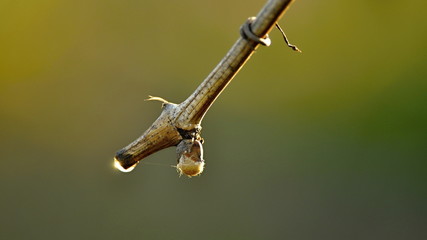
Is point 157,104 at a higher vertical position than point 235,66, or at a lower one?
higher

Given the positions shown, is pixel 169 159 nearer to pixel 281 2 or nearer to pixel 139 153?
pixel 139 153

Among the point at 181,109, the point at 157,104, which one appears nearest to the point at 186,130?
the point at 181,109

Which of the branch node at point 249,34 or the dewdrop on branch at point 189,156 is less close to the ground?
the branch node at point 249,34

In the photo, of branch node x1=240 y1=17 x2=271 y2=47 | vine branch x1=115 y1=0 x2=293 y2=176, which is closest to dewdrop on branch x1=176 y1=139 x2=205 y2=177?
vine branch x1=115 y1=0 x2=293 y2=176

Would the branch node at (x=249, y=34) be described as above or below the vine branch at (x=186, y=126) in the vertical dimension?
above

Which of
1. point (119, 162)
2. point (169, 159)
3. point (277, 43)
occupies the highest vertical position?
point (277, 43)

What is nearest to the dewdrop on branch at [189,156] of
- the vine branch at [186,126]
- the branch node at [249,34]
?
the vine branch at [186,126]

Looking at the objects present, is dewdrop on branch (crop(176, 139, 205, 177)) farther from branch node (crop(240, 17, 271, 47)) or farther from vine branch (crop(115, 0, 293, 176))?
branch node (crop(240, 17, 271, 47))

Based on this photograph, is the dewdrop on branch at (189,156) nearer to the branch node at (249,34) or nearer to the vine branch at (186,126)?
the vine branch at (186,126)
